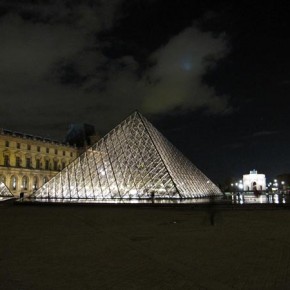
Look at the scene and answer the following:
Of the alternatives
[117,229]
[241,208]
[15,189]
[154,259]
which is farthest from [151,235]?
[15,189]

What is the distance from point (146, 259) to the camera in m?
7.09

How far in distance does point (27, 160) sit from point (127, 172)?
44.9 m

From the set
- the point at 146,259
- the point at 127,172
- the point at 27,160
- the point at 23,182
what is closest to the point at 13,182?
the point at 23,182

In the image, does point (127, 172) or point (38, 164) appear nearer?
point (127, 172)

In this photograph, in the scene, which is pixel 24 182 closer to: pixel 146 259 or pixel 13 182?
pixel 13 182

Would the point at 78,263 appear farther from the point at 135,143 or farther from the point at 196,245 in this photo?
the point at 135,143

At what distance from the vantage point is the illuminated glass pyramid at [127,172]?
27.4 metres

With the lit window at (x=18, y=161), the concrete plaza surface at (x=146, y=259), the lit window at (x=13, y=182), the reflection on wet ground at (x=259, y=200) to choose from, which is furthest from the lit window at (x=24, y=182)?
the concrete plaza surface at (x=146, y=259)

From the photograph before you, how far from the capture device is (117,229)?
1173 cm

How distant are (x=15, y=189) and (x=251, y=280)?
6369 centimetres

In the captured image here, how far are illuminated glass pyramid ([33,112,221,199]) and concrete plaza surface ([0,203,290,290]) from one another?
589 inches

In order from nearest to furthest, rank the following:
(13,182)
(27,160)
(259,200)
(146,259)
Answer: (146,259)
(259,200)
(13,182)
(27,160)

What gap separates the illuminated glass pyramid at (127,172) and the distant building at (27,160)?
112ft

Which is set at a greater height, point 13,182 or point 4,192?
point 13,182
